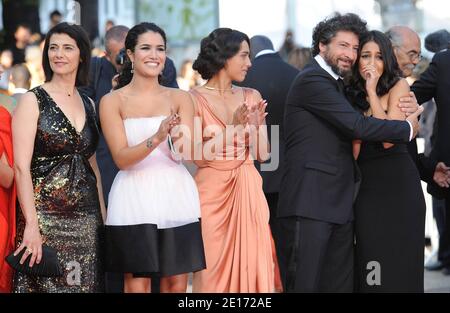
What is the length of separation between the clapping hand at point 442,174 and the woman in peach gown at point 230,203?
151 cm

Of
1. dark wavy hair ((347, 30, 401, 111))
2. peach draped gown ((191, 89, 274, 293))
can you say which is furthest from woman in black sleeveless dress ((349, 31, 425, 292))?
peach draped gown ((191, 89, 274, 293))

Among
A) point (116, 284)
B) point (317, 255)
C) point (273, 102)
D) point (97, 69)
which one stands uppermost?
point (97, 69)

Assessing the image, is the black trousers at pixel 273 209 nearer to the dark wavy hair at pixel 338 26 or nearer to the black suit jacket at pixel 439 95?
the black suit jacket at pixel 439 95

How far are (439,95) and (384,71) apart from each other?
3.49 feet

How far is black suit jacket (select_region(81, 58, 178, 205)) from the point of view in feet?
22.2

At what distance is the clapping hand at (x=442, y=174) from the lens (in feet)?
21.3

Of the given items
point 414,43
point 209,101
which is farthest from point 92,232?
point 414,43

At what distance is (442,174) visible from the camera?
6.50m

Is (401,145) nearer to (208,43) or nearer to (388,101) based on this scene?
(388,101)

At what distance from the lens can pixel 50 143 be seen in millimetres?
4879

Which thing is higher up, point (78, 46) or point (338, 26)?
point (338, 26)

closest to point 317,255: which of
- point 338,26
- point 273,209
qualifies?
point 338,26

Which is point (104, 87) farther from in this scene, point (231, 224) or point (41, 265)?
point (41, 265)

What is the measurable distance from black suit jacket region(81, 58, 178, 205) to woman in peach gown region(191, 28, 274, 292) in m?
1.17
